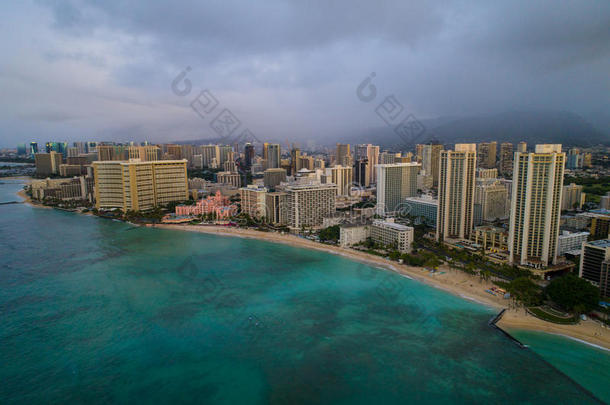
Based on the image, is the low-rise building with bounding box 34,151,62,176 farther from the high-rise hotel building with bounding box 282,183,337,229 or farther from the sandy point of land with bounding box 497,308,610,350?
the sandy point of land with bounding box 497,308,610,350

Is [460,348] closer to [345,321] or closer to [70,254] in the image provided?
[345,321]

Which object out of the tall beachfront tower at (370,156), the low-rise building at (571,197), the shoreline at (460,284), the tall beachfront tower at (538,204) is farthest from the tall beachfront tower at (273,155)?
the tall beachfront tower at (538,204)

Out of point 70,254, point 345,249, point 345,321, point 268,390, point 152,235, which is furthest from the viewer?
point 152,235

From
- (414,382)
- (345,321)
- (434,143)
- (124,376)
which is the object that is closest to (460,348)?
(414,382)

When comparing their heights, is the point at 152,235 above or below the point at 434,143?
below

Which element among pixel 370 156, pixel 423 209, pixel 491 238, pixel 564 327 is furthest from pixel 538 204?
pixel 370 156

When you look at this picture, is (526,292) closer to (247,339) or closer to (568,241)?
(568,241)

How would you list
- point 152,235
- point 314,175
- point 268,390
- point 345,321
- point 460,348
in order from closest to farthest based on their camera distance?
point 268,390, point 460,348, point 345,321, point 152,235, point 314,175
